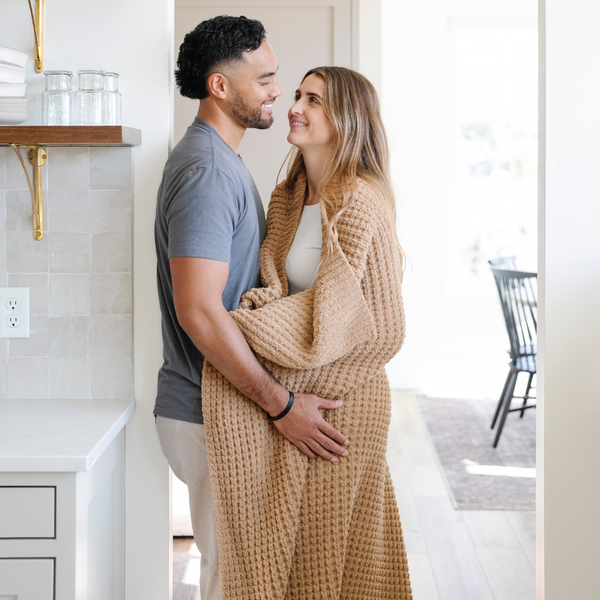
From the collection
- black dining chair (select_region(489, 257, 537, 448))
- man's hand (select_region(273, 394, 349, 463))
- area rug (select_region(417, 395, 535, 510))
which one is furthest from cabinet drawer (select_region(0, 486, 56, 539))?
black dining chair (select_region(489, 257, 537, 448))

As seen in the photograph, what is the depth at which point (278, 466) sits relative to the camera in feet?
4.56

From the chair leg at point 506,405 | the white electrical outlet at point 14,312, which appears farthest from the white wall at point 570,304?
the chair leg at point 506,405

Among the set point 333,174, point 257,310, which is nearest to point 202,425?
point 257,310

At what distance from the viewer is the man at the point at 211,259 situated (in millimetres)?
1273

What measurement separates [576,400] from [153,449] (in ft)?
3.69

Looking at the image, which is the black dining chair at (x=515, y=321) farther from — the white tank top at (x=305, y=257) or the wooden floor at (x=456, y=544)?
the white tank top at (x=305, y=257)

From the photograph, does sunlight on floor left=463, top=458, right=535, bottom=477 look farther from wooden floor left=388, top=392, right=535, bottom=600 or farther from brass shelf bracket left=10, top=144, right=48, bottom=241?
brass shelf bracket left=10, top=144, right=48, bottom=241

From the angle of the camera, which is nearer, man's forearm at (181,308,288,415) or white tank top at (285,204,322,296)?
man's forearm at (181,308,288,415)

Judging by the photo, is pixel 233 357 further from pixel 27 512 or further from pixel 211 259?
pixel 27 512

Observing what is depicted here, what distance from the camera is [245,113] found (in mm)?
1484

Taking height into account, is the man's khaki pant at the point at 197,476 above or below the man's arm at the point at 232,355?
below

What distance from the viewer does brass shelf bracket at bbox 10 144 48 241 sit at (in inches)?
59.2

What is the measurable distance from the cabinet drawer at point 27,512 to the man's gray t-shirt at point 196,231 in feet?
1.11

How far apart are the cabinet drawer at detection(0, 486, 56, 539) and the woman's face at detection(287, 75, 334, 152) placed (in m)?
0.97
